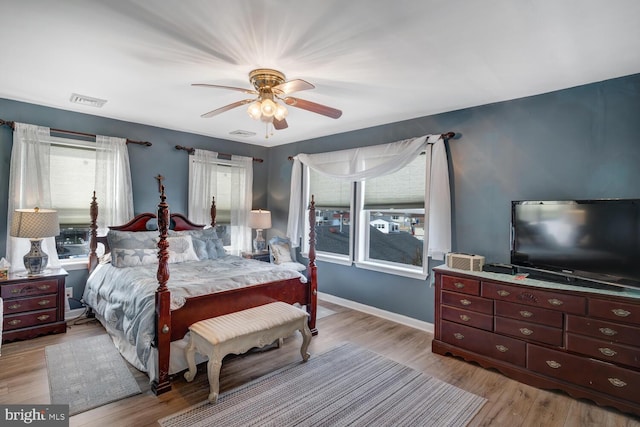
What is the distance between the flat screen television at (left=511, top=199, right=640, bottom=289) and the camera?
2352 millimetres

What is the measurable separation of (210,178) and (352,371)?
3.50 meters

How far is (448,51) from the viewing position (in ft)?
7.36

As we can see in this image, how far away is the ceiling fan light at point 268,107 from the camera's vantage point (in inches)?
98.8

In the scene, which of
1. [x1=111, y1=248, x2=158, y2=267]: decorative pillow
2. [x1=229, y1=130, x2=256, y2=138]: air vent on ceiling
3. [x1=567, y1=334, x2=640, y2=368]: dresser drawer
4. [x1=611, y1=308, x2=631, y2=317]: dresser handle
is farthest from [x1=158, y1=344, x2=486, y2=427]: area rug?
[x1=229, y1=130, x2=256, y2=138]: air vent on ceiling

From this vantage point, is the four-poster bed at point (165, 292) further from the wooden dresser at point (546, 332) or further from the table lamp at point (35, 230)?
the wooden dresser at point (546, 332)

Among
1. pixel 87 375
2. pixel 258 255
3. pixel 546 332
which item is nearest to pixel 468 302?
pixel 546 332

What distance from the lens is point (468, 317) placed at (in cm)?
297

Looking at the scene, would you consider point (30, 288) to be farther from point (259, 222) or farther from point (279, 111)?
point (279, 111)

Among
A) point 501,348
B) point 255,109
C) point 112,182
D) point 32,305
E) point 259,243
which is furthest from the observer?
point 259,243

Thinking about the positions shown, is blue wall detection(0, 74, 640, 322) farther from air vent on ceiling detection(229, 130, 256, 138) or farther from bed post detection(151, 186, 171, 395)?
bed post detection(151, 186, 171, 395)

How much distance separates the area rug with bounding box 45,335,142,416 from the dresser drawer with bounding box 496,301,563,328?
2984 mm

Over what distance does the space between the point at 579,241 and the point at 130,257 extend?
14.1ft

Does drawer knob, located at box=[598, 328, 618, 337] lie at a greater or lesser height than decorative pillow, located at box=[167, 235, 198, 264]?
lesser

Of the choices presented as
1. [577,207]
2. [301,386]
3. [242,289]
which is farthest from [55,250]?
[577,207]
